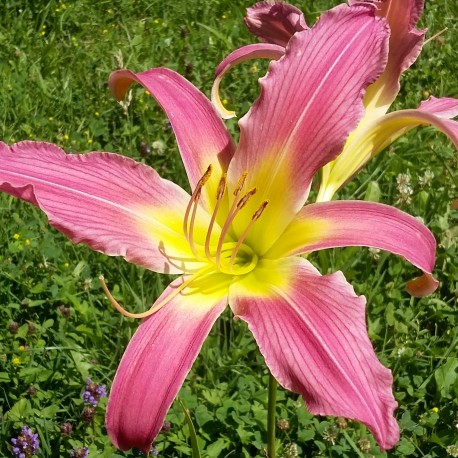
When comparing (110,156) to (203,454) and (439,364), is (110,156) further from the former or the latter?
(439,364)

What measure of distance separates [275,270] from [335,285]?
0.15 m

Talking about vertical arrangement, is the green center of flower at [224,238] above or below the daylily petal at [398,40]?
below

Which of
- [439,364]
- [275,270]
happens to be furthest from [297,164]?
[439,364]

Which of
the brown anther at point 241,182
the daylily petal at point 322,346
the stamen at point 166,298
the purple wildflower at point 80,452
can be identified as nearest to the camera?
the daylily petal at point 322,346

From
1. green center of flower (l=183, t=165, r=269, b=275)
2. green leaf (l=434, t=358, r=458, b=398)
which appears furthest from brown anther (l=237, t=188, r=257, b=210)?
green leaf (l=434, t=358, r=458, b=398)

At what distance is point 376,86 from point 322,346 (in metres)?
0.46

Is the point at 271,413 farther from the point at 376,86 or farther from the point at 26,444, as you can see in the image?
the point at 26,444

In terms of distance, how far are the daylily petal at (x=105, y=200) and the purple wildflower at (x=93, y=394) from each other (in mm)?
823

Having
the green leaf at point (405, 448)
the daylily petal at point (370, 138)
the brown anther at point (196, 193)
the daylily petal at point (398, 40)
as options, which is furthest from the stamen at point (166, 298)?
the green leaf at point (405, 448)

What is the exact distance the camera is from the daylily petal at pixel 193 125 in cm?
111

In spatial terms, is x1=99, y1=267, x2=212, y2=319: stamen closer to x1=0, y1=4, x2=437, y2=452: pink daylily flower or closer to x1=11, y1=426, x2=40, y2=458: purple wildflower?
x1=0, y1=4, x2=437, y2=452: pink daylily flower

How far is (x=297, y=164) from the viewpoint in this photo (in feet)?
3.44

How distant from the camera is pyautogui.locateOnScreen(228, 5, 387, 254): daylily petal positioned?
970 mm

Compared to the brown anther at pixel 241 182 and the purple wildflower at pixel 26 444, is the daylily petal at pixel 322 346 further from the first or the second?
the purple wildflower at pixel 26 444
